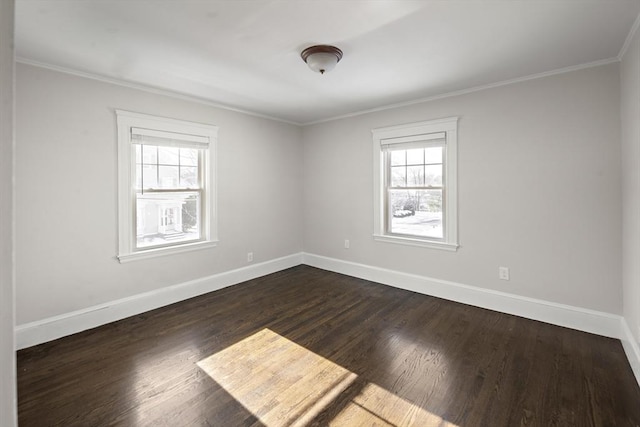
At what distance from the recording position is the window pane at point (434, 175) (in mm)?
3848

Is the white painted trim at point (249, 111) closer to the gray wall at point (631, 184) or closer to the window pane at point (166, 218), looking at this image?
the gray wall at point (631, 184)

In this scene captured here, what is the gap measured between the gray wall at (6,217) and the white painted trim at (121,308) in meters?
2.40

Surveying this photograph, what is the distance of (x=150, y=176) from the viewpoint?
139 inches

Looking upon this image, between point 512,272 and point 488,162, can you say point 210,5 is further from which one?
point 512,272

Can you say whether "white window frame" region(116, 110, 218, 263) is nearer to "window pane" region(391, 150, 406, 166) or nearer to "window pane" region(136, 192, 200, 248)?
"window pane" region(136, 192, 200, 248)

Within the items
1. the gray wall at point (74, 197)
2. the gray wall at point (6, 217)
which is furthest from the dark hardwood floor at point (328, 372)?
the gray wall at point (6, 217)

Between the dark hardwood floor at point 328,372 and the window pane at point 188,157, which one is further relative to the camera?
the window pane at point 188,157

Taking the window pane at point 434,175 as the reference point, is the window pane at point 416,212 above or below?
below

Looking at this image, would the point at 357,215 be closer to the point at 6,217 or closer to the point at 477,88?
the point at 477,88

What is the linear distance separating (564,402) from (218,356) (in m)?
2.50

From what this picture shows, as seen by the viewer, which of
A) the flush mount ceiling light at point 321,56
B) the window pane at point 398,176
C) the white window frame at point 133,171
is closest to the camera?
the flush mount ceiling light at point 321,56

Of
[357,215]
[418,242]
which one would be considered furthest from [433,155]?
[357,215]

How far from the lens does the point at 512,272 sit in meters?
3.28

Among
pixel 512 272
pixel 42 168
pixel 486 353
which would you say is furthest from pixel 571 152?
pixel 42 168
